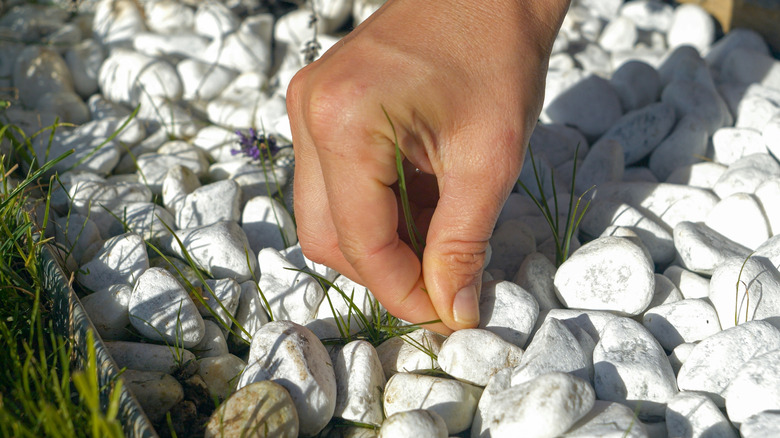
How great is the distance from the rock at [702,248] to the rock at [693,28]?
5.92 ft

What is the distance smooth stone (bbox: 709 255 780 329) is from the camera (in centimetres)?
174

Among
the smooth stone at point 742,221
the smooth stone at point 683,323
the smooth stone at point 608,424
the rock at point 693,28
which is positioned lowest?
the smooth stone at point 683,323

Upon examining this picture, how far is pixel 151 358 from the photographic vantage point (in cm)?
168

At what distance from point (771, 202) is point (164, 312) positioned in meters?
1.85

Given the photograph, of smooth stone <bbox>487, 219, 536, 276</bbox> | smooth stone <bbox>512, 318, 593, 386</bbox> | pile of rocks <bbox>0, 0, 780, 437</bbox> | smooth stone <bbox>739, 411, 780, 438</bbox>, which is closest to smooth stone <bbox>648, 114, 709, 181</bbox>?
pile of rocks <bbox>0, 0, 780, 437</bbox>

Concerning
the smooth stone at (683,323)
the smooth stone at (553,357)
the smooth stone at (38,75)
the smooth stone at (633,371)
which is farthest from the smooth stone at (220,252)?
the smooth stone at (38,75)

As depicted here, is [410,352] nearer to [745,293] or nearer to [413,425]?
[413,425]

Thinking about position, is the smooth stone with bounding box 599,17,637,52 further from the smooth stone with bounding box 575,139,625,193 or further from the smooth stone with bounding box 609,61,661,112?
the smooth stone with bounding box 575,139,625,193

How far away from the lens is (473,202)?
1.55 meters

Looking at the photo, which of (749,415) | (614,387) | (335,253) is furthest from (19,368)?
(749,415)

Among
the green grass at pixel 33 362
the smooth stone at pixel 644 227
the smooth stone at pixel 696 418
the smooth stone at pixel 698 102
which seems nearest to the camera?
the green grass at pixel 33 362

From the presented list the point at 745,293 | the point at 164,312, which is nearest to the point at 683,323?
the point at 745,293

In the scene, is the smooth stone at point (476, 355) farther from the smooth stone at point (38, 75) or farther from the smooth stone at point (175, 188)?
the smooth stone at point (38, 75)

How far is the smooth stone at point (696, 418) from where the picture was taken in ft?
4.66
